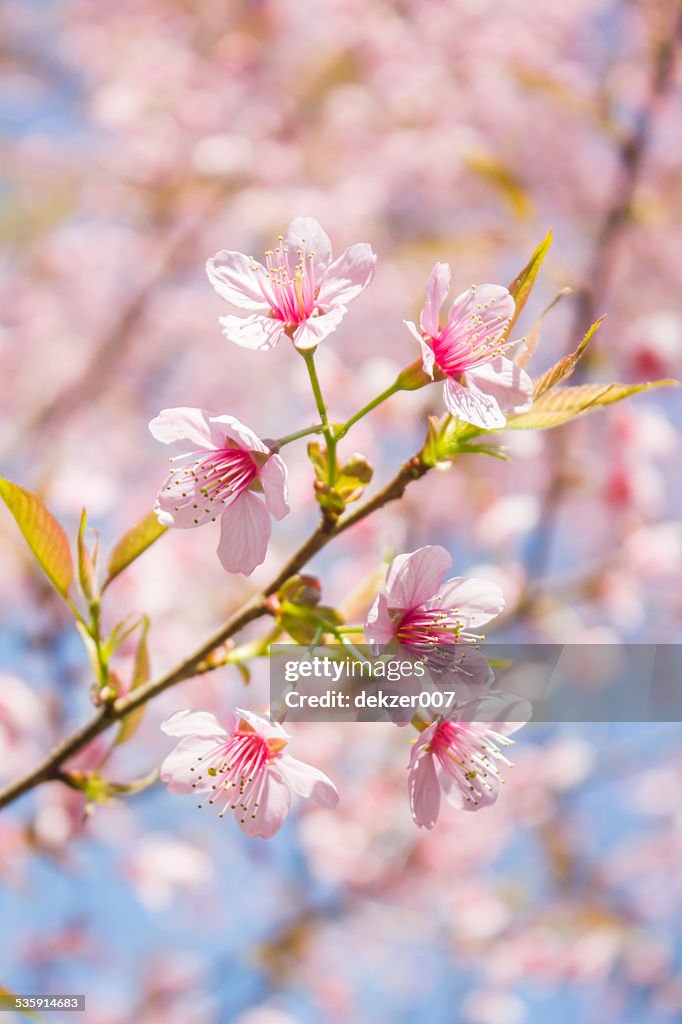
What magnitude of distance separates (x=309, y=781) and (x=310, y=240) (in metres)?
0.55

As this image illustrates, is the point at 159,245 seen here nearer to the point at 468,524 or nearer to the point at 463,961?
the point at 468,524

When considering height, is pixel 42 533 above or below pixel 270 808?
above

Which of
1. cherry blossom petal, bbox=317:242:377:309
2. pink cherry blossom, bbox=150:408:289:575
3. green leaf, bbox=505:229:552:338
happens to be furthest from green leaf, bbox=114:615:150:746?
green leaf, bbox=505:229:552:338

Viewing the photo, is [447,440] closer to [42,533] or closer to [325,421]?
[325,421]

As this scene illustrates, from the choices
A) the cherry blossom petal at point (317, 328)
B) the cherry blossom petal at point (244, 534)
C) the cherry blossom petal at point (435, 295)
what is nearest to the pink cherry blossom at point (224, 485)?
the cherry blossom petal at point (244, 534)

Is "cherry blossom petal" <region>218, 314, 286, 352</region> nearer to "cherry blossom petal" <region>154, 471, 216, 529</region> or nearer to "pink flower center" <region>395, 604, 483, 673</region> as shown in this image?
"cherry blossom petal" <region>154, 471, 216, 529</region>

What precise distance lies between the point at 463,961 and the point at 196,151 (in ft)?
13.5

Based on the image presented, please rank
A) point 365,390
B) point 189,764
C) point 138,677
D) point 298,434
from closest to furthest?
1. point 298,434
2. point 189,764
3. point 138,677
4. point 365,390

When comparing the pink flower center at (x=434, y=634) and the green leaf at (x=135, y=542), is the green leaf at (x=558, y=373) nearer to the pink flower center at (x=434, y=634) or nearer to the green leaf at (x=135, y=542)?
the pink flower center at (x=434, y=634)

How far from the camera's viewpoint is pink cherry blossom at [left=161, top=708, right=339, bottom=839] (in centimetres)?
83

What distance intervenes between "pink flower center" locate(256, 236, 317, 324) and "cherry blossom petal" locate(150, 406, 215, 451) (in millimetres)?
141

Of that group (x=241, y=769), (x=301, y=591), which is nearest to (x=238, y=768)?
(x=241, y=769)

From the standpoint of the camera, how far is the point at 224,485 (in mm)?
863

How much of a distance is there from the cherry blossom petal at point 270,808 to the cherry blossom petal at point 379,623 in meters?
0.19
